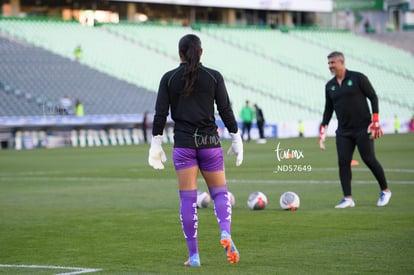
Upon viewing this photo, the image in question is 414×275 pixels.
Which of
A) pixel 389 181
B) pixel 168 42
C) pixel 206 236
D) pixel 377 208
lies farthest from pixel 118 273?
pixel 168 42

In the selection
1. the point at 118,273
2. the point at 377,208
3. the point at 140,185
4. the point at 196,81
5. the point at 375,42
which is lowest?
the point at 375,42

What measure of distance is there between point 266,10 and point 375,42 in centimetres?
993

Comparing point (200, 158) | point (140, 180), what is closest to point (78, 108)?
point (140, 180)

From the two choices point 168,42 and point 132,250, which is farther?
point 168,42

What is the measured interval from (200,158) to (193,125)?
14.3 inches

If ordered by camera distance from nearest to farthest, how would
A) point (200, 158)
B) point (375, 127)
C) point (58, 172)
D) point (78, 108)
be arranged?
point (200, 158), point (375, 127), point (58, 172), point (78, 108)

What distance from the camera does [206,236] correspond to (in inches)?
506

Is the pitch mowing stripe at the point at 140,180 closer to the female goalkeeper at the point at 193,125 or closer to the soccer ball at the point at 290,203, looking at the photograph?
the soccer ball at the point at 290,203

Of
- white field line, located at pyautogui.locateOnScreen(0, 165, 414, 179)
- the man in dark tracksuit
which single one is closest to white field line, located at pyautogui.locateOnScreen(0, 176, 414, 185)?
white field line, located at pyautogui.locateOnScreen(0, 165, 414, 179)

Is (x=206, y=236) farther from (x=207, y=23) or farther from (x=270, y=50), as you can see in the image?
(x=207, y=23)

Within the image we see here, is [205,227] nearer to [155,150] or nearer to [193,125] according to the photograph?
[155,150]

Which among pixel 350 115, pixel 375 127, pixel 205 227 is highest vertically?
pixel 350 115

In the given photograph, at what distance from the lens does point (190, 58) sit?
33.0 ft

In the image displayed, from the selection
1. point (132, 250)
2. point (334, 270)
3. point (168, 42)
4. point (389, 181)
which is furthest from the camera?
point (168, 42)
